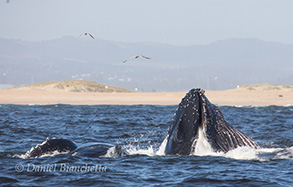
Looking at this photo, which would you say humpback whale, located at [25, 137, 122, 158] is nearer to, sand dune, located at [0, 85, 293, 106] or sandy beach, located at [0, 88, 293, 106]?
sandy beach, located at [0, 88, 293, 106]

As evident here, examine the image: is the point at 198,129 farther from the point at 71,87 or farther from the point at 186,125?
the point at 71,87

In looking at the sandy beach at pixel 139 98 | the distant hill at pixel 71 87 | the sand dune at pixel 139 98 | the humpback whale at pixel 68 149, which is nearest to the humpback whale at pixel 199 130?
the humpback whale at pixel 68 149

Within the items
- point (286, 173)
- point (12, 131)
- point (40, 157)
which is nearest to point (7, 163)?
point (40, 157)

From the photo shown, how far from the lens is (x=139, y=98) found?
1662 inches

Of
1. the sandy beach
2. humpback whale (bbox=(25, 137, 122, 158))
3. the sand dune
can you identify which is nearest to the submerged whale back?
humpback whale (bbox=(25, 137, 122, 158))

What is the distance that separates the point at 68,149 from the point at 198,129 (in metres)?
2.92

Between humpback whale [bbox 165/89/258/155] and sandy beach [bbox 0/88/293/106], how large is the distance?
87.4 feet

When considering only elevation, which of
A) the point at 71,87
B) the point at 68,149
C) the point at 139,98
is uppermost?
the point at 71,87

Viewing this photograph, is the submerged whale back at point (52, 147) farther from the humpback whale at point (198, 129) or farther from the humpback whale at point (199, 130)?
the humpback whale at point (198, 129)

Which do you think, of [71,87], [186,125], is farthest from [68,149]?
[71,87]

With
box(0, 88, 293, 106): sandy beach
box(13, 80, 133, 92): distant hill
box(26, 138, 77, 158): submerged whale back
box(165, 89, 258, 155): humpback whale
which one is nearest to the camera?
box(165, 89, 258, 155): humpback whale

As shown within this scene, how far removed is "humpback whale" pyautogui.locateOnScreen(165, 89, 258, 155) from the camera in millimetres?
8914

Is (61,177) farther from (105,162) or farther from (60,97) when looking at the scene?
(60,97)

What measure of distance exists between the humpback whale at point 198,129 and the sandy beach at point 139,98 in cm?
2663
